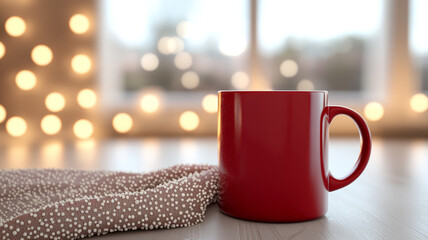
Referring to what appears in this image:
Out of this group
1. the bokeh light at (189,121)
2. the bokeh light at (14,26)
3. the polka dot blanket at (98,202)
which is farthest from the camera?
the bokeh light at (189,121)

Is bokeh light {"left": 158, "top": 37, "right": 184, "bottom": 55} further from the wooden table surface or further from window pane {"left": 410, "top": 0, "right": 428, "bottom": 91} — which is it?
window pane {"left": 410, "top": 0, "right": 428, "bottom": 91}

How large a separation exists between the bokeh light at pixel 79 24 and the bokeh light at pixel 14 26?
20 centimetres

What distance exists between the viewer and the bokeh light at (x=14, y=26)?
171 cm

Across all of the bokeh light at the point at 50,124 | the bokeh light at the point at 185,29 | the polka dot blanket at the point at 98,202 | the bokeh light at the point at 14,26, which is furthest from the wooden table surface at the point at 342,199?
the bokeh light at the point at 185,29

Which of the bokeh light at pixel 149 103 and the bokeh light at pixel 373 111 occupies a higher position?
the bokeh light at pixel 149 103

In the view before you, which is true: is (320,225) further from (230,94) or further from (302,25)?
(302,25)

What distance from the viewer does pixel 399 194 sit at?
619mm

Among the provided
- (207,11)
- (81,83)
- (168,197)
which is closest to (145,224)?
(168,197)

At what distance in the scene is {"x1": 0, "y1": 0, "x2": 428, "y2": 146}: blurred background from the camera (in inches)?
68.2

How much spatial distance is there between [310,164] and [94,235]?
246mm

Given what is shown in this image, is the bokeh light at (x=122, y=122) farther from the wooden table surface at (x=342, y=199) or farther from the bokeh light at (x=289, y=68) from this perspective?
the bokeh light at (x=289, y=68)

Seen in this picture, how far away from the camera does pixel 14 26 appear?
67.3 inches

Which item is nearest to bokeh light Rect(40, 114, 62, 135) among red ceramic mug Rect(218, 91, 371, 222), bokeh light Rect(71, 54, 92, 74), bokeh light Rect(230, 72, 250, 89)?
bokeh light Rect(71, 54, 92, 74)

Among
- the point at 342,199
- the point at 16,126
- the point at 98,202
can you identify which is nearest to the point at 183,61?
the point at 16,126
